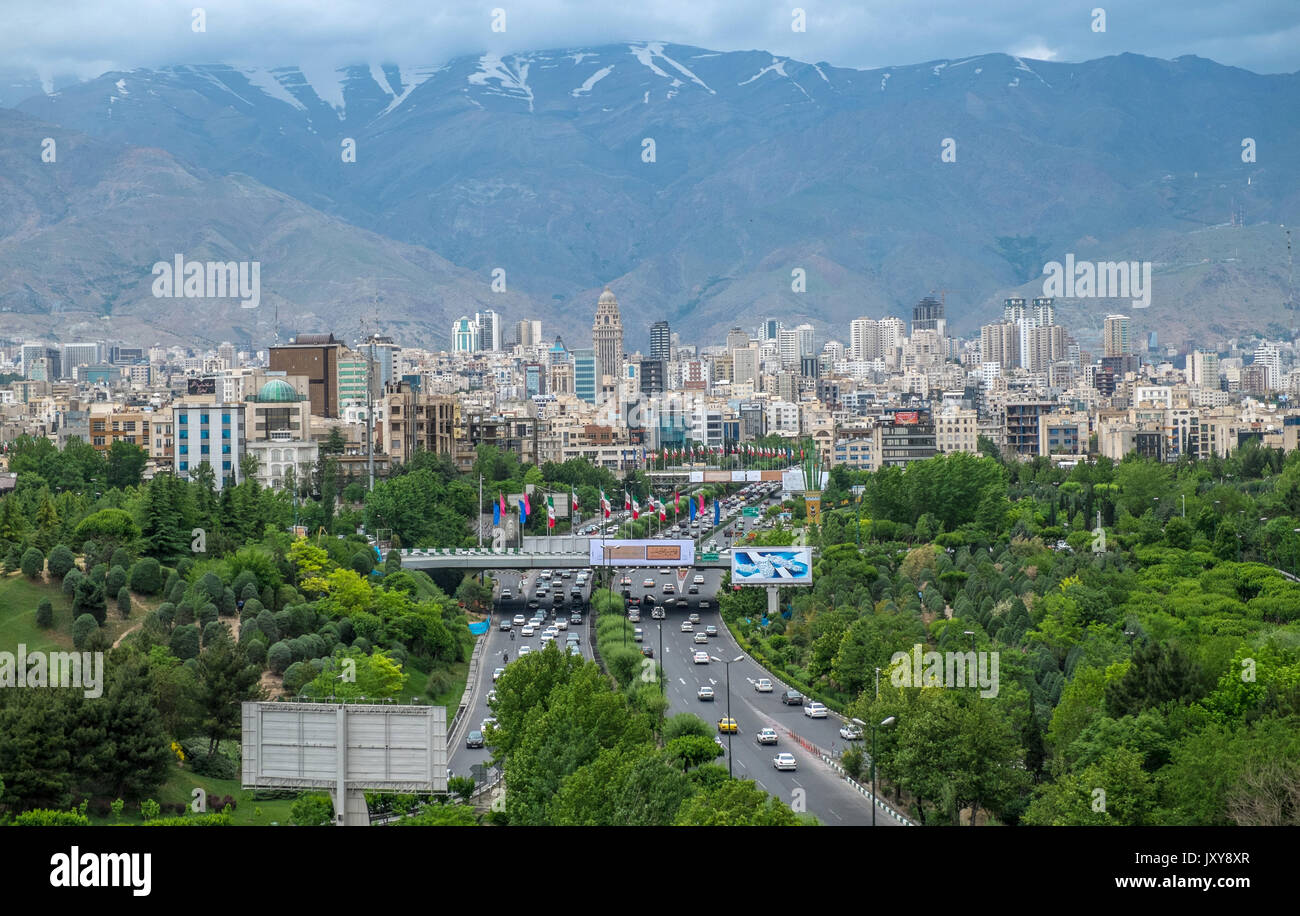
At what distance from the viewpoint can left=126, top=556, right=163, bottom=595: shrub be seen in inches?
1356

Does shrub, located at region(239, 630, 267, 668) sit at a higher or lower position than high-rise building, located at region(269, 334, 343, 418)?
lower

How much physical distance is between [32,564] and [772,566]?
19328 millimetres

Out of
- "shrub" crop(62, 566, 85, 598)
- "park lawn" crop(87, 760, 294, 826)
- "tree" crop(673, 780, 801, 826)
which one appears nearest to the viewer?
"tree" crop(673, 780, 801, 826)

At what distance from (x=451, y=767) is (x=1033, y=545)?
1114 inches

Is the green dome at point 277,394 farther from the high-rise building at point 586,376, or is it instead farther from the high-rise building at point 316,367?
the high-rise building at point 586,376

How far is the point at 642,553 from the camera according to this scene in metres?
48.7

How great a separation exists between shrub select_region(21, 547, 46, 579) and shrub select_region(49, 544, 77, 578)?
0.23 metres

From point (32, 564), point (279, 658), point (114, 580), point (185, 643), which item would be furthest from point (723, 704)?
point (32, 564)

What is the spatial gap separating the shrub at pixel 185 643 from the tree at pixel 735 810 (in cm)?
1480

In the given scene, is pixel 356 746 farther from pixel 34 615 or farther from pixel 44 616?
pixel 34 615

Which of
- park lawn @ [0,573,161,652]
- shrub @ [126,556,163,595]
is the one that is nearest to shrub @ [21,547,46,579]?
park lawn @ [0,573,161,652]

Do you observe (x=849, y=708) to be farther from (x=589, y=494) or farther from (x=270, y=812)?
(x=589, y=494)

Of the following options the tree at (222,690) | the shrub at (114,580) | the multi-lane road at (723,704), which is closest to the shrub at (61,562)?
the shrub at (114,580)

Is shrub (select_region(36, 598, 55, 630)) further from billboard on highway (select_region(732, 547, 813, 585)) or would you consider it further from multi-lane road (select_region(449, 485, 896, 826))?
billboard on highway (select_region(732, 547, 813, 585))
